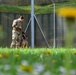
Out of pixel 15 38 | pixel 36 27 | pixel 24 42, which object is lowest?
pixel 24 42

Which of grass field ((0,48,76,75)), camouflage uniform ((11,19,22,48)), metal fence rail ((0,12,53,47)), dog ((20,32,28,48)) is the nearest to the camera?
grass field ((0,48,76,75))

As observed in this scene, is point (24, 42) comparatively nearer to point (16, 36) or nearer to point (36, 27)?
point (16, 36)

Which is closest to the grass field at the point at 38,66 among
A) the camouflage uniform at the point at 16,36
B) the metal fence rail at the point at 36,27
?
the camouflage uniform at the point at 16,36

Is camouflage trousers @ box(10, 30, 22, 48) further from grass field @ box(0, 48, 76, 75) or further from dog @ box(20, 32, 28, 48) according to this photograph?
grass field @ box(0, 48, 76, 75)

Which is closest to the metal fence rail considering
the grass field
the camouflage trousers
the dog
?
the dog

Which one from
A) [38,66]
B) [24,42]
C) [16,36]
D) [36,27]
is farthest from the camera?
[36,27]

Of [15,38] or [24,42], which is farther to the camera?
[24,42]

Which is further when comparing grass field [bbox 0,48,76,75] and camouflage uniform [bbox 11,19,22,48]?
camouflage uniform [bbox 11,19,22,48]

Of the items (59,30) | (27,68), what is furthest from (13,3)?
(27,68)

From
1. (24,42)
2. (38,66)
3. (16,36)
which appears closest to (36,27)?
(24,42)

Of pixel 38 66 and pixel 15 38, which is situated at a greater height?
pixel 38 66

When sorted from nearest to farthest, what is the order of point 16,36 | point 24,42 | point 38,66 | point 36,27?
point 38,66 < point 16,36 < point 24,42 < point 36,27

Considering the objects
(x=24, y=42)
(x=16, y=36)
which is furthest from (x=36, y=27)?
(x=16, y=36)

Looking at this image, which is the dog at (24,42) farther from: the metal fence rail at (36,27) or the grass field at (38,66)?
the grass field at (38,66)
